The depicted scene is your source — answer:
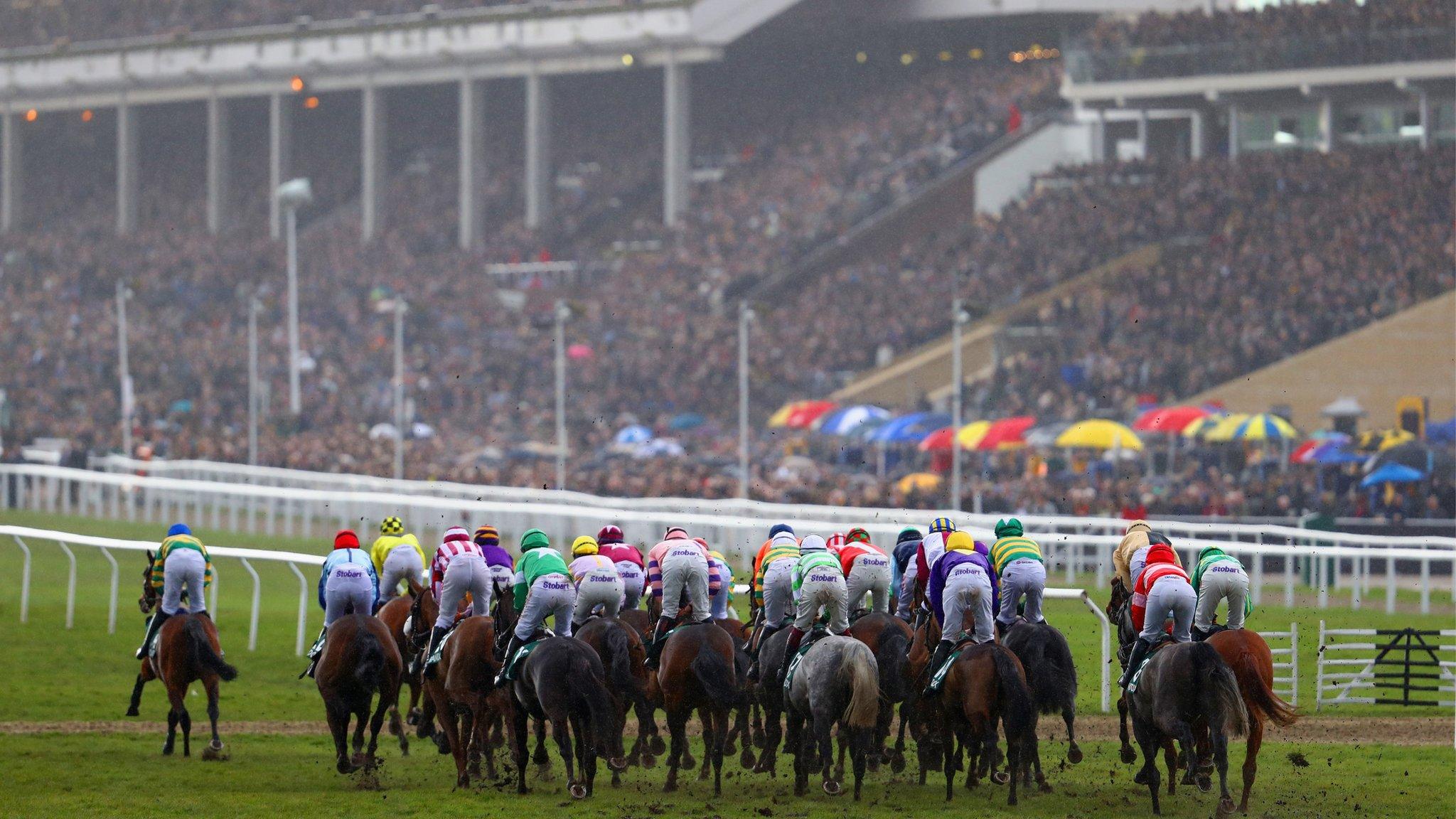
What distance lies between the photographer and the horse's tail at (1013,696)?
1166 centimetres

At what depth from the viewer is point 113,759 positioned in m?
13.5

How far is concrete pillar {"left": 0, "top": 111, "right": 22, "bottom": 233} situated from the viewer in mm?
57938

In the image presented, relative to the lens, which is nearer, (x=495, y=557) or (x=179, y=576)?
(x=495, y=557)

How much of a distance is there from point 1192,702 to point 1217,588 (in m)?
0.77

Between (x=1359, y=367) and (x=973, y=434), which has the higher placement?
(x=1359, y=367)

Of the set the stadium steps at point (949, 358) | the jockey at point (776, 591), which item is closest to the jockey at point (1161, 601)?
the jockey at point (776, 591)

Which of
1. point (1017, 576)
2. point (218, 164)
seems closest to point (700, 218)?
point (218, 164)

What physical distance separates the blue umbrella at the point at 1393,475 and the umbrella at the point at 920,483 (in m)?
5.64

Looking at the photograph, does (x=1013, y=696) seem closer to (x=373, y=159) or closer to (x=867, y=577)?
(x=867, y=577)

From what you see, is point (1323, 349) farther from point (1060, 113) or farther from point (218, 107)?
point (218, 107)

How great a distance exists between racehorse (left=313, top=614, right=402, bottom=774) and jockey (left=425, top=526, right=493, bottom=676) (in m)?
0.31

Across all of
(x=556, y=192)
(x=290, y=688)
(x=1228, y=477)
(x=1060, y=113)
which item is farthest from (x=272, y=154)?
(x=290, y=688)

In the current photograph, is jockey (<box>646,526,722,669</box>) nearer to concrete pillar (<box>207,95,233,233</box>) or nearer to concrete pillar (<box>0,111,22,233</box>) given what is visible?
concrete pillar (<box>207,95,233,233</box>)

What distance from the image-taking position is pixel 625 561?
13.9 m
